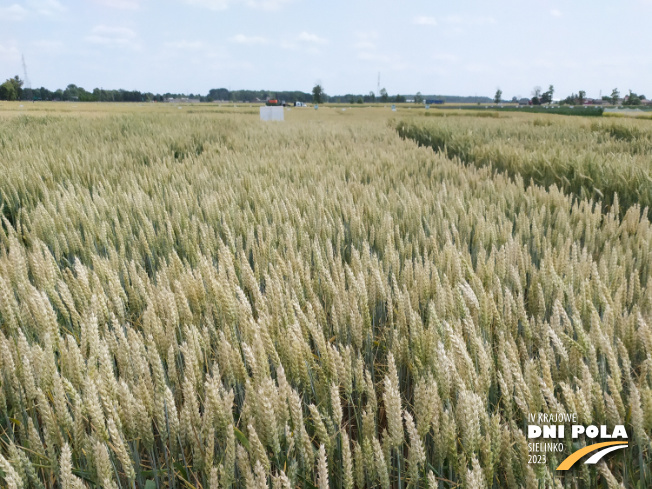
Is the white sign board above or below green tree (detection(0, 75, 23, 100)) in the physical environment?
below

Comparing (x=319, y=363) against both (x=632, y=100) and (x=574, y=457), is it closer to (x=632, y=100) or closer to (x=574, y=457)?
(x=574, y=457)

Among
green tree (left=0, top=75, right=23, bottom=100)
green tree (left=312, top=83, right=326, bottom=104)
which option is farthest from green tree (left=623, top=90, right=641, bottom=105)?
green tree (left=0, top=75, right=23, bottom=100)

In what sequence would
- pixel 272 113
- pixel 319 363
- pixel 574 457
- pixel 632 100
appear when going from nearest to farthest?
1. pixel 574 457
2. pixel 319 363
3. pixel 272 113
4. pixel 632 100

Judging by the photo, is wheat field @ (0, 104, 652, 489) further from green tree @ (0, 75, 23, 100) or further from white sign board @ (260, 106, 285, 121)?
green tree @ (0, 75, 23, 100)

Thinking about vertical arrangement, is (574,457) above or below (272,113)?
below

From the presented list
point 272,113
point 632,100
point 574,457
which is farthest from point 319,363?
point 632,100

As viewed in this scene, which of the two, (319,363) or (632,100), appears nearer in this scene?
(319,363)

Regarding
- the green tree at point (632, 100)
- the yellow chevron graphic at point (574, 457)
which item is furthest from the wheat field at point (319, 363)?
the green tree at point (632, 100)

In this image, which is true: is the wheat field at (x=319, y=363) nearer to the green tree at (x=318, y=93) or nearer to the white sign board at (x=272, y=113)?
the white sign board at (x=272, y=113)

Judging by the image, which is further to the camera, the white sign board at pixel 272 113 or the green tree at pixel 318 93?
the green tree at pixel 318 93

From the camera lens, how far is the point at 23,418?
946 mm

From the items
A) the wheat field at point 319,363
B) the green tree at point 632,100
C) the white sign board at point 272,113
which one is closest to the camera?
the wheat field at point 319,363

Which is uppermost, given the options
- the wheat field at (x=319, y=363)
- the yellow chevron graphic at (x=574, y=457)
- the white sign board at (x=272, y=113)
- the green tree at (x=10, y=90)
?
the green tree at (x=10, y=90)

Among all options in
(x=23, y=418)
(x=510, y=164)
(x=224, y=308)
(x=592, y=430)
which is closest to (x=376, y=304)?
(x=224, y=308)
